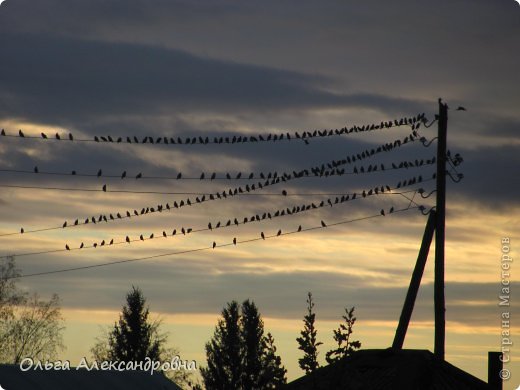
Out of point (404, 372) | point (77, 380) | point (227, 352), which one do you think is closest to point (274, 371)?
point (404, 372)

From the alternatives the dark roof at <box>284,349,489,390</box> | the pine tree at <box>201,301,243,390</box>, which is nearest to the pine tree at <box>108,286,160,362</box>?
the pine tree at <box>201,301,243,390</box>

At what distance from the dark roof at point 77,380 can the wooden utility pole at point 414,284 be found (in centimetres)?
1101

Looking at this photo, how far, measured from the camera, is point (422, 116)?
30.7 metres

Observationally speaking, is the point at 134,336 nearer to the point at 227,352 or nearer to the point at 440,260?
the point at 227,352

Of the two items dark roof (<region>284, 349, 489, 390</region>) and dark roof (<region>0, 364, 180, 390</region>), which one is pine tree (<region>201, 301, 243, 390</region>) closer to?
dark roof (<region>0, 364, 180, 390</region>)

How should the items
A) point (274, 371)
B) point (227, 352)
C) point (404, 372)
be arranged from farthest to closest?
point (227, 352), point (404, 372), point (274, 371)

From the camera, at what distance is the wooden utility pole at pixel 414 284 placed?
93.9ft

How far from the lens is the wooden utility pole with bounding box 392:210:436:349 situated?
28.6 metres

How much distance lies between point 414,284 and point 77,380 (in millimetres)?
22200

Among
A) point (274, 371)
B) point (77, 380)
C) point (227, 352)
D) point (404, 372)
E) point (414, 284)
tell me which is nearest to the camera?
point (274, 371)

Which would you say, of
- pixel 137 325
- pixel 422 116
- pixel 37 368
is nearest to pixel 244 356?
pixel 137 325

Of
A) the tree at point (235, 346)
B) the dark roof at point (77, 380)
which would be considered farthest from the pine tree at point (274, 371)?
the tree at point (235, 346)

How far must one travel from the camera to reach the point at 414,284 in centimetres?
2891

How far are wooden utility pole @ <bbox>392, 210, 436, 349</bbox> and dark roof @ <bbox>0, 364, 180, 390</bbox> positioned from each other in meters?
11.0
